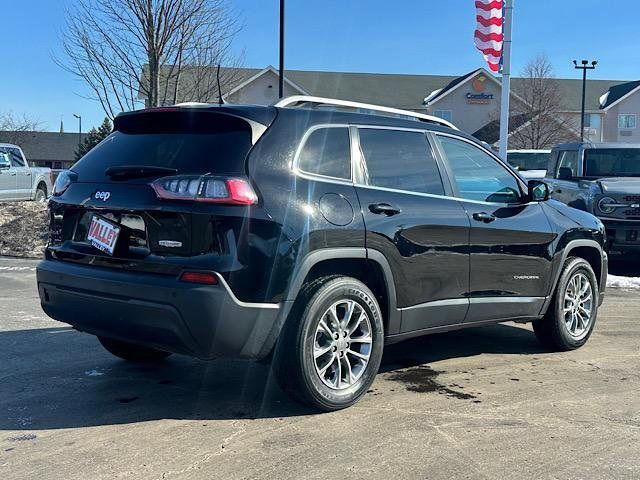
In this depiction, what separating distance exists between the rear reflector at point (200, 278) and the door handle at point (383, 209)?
116 cm

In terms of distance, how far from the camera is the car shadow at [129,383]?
13.2 feet

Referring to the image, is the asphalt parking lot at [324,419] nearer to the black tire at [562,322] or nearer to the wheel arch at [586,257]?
the black tire at [562,322]

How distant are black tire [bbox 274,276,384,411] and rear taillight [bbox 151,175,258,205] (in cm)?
69

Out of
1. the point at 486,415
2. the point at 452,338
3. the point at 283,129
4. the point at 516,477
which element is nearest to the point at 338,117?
the point at 283,129

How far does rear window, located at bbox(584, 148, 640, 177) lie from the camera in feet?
36.8

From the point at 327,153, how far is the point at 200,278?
1.18m

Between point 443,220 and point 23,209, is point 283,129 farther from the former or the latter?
point 23,209

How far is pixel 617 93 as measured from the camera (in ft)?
177

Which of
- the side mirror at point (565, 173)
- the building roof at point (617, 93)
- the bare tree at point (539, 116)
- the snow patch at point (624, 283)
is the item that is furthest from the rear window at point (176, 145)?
the building roof at point (617, 93)

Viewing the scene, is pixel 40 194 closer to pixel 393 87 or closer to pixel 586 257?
pixel 586 257

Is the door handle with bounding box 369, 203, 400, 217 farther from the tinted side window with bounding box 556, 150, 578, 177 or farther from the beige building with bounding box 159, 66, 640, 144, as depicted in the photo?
the beige building with bounding box 159, 66, 640, 144

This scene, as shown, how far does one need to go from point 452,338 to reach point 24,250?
898 cm

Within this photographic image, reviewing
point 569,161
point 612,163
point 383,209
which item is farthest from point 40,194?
point 383,209

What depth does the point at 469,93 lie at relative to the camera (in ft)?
169
